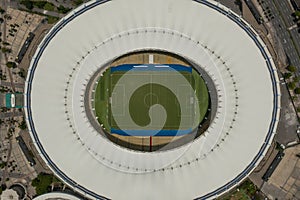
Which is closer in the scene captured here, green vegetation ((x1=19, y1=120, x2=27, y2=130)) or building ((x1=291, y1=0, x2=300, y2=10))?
green vegetation ((x1=19, y1=120, x2=27, y2=130))

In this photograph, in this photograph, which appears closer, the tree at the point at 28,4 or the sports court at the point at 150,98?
the sports court at the point at 150,98

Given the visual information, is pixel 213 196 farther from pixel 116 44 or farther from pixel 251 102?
pixel 116 44

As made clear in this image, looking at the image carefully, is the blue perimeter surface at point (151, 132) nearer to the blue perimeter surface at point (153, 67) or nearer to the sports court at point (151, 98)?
the sports court at point (151, 98)

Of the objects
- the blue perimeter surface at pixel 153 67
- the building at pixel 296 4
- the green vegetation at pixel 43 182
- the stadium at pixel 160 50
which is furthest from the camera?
the building at pixel 296 4

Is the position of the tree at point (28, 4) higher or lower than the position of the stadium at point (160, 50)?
higher

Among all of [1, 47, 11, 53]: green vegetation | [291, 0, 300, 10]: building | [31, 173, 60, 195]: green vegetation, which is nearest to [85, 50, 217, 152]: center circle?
[31, 173, 60, 195]: green vegetation

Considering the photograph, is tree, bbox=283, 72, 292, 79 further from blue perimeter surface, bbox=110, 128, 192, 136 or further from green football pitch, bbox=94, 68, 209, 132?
blue perimeter surface, bbox=110, 128, 192, 136

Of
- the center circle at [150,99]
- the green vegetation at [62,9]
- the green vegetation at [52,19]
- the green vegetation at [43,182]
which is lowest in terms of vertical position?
the green vegetation at [43,182]

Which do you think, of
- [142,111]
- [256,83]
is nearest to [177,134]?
[142,111]

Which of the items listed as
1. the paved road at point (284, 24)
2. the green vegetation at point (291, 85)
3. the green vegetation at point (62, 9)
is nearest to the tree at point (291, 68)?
the paved road at point (284, 24)
